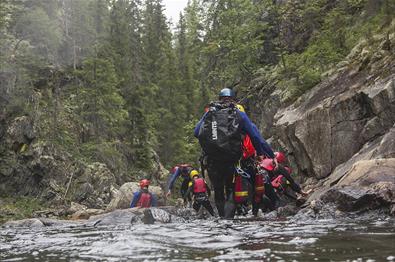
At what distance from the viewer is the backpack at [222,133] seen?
26.2ft

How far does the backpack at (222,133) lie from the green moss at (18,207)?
20.6 m

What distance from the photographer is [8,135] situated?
32.6m

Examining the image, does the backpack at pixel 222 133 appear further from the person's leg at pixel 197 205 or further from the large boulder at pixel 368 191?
the person's leg at pixel 197 205

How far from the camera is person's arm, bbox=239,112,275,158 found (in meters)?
8.05

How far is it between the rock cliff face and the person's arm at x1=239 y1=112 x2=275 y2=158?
196 centimetres

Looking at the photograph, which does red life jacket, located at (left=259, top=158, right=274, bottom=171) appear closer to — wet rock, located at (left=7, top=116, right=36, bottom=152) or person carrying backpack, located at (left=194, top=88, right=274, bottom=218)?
person carrying backpack, located at (left=194, top=88, right=274, bottom=218)

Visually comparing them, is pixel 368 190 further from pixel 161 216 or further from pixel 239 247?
pixel 161 216

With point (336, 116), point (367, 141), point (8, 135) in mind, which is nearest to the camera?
point (367, 141)

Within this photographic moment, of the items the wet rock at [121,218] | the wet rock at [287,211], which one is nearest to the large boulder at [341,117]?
the wet rock at [287,211]

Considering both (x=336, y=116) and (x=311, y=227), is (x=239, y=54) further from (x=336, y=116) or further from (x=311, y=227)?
(x=311, y=227)

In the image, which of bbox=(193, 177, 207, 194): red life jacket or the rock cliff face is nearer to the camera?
the rock cliff face

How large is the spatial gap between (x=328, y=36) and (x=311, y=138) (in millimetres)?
5823

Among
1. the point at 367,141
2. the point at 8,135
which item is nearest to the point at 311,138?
the point at 367,141

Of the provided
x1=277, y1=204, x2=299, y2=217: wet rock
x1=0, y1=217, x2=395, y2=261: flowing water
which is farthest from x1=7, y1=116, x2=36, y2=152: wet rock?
x1=0, y1=217, x2=395, y2=261: flowing water
